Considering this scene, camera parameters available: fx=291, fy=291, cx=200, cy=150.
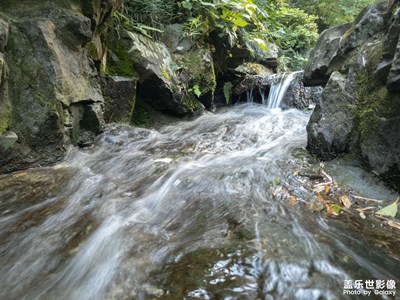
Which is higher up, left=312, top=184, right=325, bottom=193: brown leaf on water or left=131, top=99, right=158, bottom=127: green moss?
left=312, top=184, right=325, bottom=193: brown leaf on water

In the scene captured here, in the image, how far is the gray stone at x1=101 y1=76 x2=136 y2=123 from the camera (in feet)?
16.2

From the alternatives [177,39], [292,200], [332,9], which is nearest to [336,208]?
[292,200]

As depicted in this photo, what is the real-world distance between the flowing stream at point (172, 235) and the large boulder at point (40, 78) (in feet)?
1.00

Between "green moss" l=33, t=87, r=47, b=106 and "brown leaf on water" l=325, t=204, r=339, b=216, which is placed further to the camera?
"green moss" l=33, t=87, r=47, b=106

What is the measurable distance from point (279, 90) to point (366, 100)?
15.0 ft

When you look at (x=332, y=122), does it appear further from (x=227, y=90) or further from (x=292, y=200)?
(x=227, y=90)

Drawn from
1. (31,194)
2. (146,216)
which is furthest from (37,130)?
(146,216)

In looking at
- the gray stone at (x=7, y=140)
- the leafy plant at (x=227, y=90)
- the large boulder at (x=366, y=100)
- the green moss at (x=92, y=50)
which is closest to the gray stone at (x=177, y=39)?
the leafy plant at (x=227, y=90)

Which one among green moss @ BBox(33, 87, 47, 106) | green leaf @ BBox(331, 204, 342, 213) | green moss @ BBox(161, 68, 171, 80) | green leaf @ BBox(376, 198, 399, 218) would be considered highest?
green moss @ BBox(161, 68, 171, 80)

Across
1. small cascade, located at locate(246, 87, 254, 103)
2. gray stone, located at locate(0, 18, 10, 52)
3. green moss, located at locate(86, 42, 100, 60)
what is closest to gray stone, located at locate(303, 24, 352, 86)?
small cascade, located at locate(246, 87, 254, 103)

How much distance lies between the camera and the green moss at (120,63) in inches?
203

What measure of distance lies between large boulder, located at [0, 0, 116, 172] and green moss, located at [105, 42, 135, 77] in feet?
3.26

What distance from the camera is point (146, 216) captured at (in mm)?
2527

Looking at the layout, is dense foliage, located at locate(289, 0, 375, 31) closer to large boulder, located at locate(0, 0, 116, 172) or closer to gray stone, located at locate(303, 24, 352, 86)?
gray stone, located at locate(303, 24, 352, 86)
